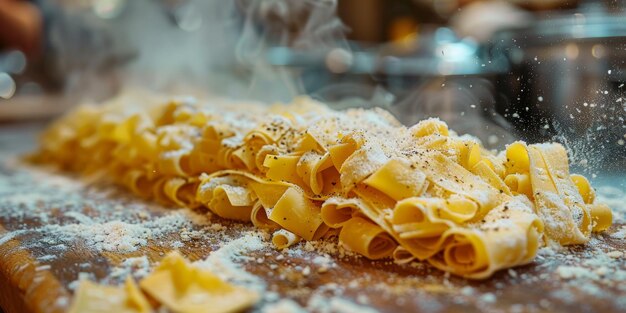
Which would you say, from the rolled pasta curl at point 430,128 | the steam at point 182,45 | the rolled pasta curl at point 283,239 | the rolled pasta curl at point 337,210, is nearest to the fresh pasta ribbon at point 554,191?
the rolled pasta curl at point 430,128

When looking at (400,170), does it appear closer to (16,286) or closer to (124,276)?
(124,276)

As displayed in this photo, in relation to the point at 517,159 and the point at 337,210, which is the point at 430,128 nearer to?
the point at 517,159

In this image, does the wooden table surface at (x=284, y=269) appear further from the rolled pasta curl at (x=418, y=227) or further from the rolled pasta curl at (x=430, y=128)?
the rolled pasta curl at (x=430, y=128)

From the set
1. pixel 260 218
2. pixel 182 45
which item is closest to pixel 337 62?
pixel 182 45

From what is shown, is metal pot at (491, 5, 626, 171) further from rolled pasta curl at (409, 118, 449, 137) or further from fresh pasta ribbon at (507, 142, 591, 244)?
rolled pasta curl at (409, 118, 449, 137)

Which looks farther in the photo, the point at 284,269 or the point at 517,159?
the point at 517,159

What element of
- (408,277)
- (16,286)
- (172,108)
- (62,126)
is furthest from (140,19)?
(408,277)
